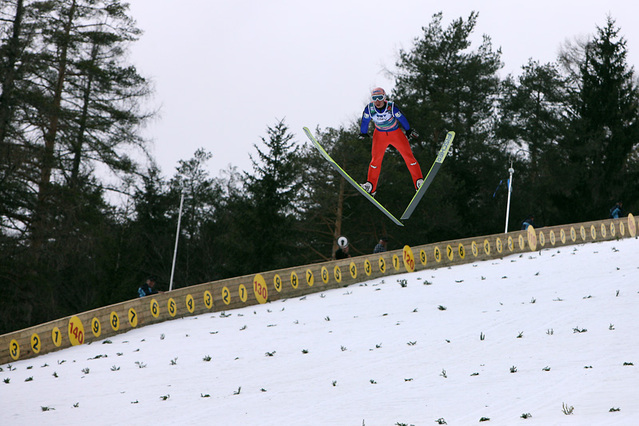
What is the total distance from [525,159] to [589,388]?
39273 millimetres

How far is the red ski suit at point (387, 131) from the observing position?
18.8 m

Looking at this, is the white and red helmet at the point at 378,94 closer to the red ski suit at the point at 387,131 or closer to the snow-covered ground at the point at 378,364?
the red ski suit at the point at 387,131

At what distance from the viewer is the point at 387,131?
1914cm

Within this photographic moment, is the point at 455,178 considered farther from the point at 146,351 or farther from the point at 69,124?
the point at 146,351

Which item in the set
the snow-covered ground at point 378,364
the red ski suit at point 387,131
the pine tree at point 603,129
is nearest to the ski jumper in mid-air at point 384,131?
the red ski suit at point 387,131

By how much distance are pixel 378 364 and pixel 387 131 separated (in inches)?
328

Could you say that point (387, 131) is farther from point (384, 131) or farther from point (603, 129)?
point (603, 129)

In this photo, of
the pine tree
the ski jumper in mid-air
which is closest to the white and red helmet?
the ski jumper in mid-air

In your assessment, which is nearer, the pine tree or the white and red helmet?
the white and red helmet

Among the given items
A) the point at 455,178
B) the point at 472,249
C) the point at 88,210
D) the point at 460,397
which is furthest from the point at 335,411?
the point at 455,178

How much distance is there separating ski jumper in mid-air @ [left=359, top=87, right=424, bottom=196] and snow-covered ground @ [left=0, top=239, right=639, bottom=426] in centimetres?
299

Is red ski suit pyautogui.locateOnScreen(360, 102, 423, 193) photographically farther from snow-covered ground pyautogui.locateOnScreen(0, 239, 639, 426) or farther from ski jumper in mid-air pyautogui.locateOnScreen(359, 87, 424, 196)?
snow-covered ground pyautogui.locateOnScreen(0, 239, 639, 426)

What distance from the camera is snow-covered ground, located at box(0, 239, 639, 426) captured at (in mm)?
9484

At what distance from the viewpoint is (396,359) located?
1218cm
